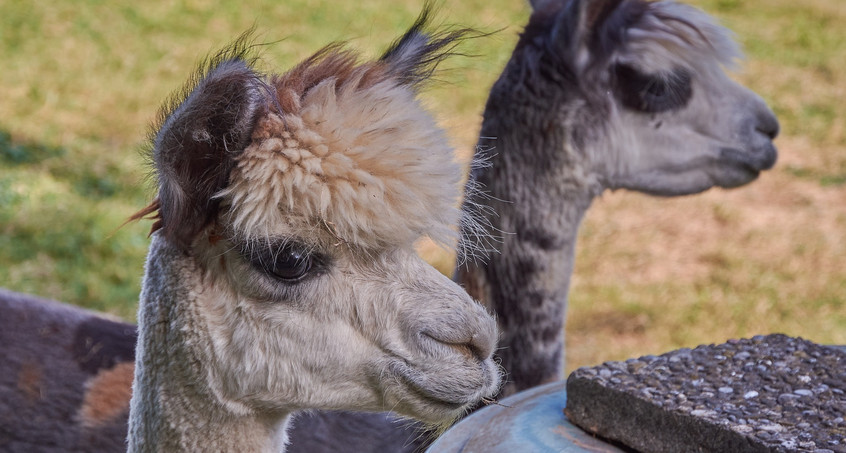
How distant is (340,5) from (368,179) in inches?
376

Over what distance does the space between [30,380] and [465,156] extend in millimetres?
4168

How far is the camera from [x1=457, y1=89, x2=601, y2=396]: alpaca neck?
297 centimetres

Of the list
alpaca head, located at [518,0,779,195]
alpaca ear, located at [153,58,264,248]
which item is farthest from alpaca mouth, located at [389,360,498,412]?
alpaca head, located at [518,0,779,195]

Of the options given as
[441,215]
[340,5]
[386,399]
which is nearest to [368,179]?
[441,215]

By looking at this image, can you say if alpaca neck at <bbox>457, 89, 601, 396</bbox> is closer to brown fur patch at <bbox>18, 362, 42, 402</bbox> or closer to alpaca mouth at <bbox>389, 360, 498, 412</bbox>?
alpaca mouth at <bbox>389, 360, 498, 412</bbox>

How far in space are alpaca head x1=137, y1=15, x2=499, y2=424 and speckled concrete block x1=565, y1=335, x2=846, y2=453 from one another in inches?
9.7

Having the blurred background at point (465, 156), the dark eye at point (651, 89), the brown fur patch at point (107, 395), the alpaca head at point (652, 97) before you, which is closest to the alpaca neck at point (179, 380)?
the blurred background at point (465, 156)

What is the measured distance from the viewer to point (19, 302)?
3.03 meters

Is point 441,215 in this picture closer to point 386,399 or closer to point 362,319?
point 362,319

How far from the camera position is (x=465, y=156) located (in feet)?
21.8

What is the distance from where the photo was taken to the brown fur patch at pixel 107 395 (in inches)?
110

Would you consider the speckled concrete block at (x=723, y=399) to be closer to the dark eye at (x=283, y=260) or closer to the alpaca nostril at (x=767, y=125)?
the dark eye at (x=283, y=260)

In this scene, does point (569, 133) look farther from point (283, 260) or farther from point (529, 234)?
point (283, 260)

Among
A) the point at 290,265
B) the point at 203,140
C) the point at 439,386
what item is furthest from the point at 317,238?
the point at 439,386
